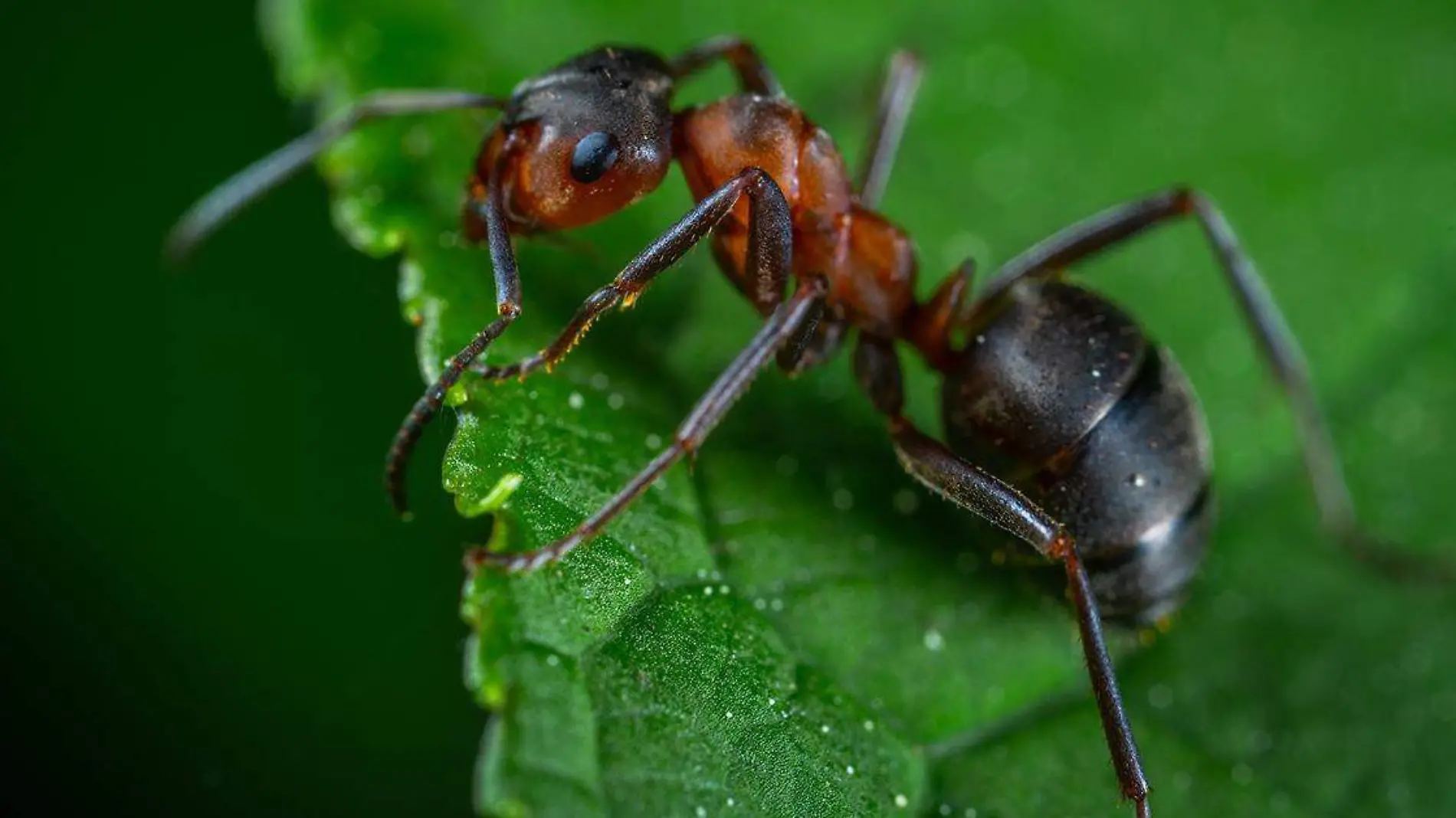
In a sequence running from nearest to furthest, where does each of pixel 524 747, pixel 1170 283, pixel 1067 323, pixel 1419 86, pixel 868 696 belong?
1. pixel 524 747
2. pixel 868 696
3. pixel 1067 323
4. pixel 1170 283
5. pixel 1419 86

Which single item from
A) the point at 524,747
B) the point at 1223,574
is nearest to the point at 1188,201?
the point at 1223,574

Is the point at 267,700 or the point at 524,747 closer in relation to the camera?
the point at 524,747

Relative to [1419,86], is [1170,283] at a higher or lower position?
lower

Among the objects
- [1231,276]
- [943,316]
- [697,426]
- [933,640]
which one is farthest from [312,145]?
[1231,276]

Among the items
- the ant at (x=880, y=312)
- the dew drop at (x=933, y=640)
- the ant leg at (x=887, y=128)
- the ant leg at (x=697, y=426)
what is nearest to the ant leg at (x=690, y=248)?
the ant at (x=880, y=312)

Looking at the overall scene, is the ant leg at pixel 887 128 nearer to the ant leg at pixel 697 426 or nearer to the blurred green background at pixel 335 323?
the blurred green background at pixel 335 323

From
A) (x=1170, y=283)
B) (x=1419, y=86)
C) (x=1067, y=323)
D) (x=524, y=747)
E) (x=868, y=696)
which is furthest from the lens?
(x=1419, y=86)

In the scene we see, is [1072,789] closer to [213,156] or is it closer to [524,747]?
[524,747]

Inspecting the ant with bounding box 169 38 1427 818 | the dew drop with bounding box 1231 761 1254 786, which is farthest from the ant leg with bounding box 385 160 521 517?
the dew drop with bounding box 1231 761 1254 786
